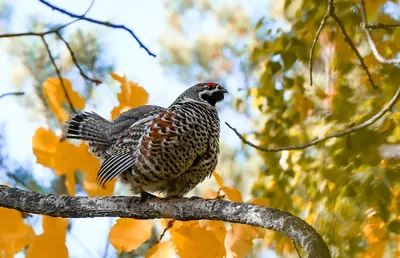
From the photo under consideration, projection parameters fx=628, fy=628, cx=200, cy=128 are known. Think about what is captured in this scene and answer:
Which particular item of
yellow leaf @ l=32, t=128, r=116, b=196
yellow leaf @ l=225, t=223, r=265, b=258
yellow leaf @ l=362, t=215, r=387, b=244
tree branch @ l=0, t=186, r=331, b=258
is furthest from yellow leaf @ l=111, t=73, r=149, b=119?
yellow leaf @ l=362, t=215, r=387, b=244

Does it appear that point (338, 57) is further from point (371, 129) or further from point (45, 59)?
point (45, 59)

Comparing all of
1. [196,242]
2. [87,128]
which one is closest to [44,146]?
[196,242]

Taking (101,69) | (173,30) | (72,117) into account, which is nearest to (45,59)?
(101,69)

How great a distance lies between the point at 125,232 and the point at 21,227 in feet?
1.58

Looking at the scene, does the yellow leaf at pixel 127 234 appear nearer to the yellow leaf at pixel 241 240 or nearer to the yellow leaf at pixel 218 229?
the yellow leaf at pixel 218 229

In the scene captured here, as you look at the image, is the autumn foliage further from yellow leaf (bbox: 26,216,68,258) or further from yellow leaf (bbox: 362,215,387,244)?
yellow leaf (bbox: 362,215,387,244)

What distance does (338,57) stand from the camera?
14.6 feet

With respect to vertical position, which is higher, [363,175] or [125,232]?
[363,175]

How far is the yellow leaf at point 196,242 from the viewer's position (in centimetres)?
286

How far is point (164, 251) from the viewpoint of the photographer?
296 centimetres

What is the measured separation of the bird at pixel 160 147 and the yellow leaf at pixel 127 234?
321mm

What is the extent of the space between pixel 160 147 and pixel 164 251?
2.55 ft

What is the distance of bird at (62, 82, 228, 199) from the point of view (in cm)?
359

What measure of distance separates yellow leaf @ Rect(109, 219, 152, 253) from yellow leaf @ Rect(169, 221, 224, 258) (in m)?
0.18
